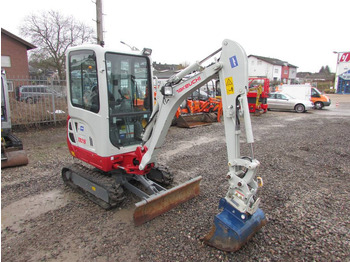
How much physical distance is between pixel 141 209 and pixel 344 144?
26.8 ft

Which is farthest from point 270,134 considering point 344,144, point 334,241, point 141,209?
point 141,209

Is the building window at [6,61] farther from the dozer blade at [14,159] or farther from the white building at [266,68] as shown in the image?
the white building at [266,68]

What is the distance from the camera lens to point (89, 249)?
319cm

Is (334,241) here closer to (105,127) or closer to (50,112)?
(105,127)

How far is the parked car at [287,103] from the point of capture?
60.6 feet

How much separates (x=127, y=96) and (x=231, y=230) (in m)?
2.68

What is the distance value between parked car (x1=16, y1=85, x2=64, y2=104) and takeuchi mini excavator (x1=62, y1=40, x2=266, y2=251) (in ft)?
22.2

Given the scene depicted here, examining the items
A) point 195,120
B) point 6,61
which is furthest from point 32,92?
point 6,61

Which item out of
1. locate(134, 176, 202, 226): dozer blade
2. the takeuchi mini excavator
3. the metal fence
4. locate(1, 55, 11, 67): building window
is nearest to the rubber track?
the takeuchi mini excavator

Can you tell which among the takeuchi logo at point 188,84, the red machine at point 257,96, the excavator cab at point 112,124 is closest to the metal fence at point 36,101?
the excavator cab at point 112,124

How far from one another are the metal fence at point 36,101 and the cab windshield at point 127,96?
7522 millimetres

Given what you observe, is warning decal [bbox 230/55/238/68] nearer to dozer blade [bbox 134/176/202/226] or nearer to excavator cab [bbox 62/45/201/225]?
excavator cab [bbox 62/45/201/225]

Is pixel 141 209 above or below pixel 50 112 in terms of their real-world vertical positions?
below

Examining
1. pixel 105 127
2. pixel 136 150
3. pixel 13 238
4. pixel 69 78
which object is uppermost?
pixel 69 78
